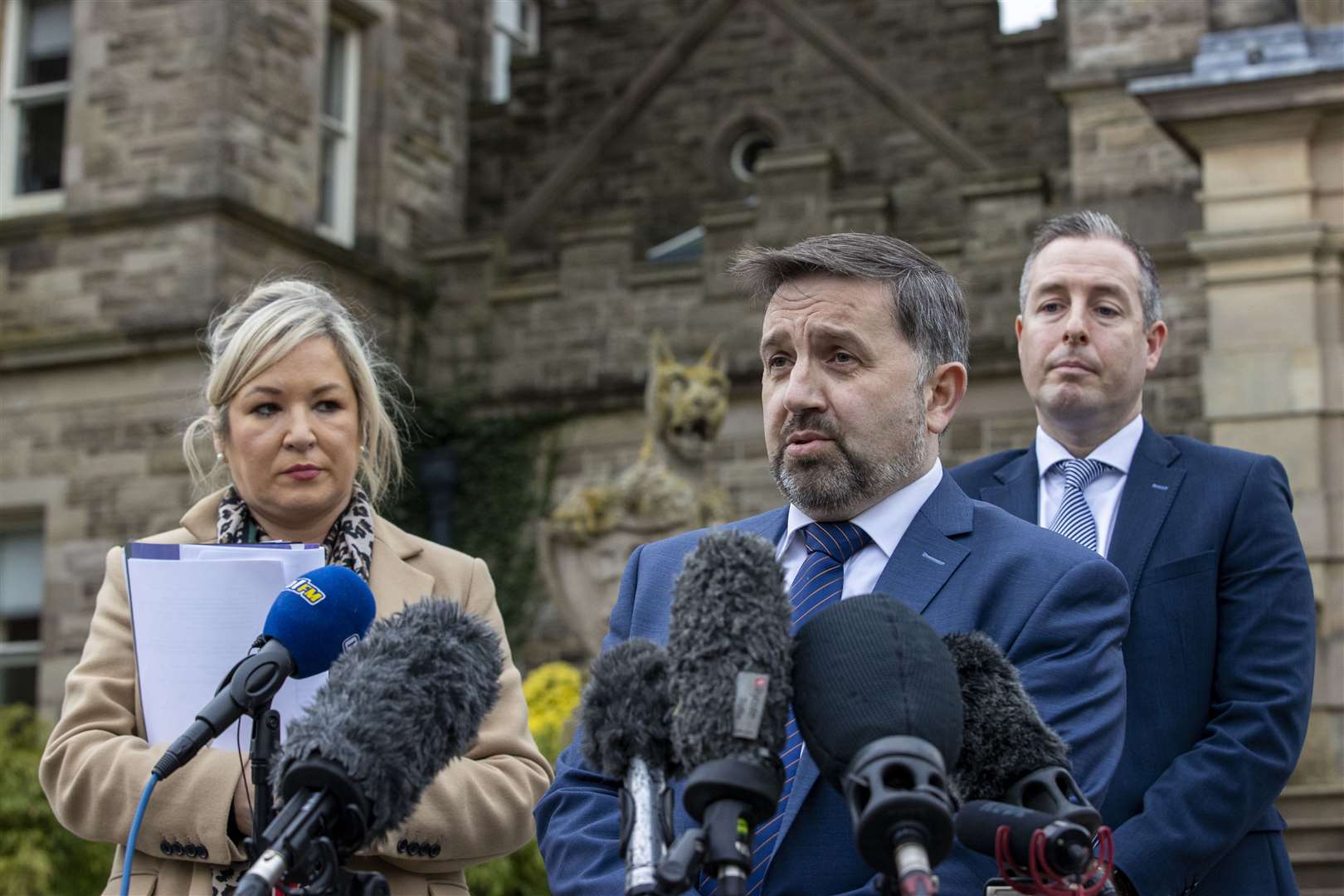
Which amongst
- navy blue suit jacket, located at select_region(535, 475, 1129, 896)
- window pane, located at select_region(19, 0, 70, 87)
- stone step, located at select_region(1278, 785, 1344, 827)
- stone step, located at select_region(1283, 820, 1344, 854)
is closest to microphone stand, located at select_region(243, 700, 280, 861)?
navy blue suit jacket, located at select_region(535, 475, 1129, 896)

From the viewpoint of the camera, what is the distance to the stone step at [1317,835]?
8680 millimetres

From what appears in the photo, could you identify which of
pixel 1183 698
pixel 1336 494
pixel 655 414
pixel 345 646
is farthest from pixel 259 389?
pixel 1336 494

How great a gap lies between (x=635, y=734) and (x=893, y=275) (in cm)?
103

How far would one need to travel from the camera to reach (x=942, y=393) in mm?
3057

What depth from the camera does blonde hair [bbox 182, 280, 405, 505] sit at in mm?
3645

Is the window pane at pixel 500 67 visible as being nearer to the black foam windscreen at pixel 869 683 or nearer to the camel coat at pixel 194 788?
the camel coat at pixel 194 788

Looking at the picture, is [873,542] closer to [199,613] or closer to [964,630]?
[964,630]

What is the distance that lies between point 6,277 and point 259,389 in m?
12.2

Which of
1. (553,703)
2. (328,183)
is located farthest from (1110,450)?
(328,183)

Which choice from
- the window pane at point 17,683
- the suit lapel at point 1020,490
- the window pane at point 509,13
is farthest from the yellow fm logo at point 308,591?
the window pane at point 509,13

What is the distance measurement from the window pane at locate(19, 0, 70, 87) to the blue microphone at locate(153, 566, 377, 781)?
45.4 feet

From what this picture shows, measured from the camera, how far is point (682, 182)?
18.1 metres

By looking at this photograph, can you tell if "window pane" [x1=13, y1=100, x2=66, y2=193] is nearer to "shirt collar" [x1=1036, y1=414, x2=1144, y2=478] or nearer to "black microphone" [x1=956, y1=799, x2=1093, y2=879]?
"shirt collar" [x1=1036, y1=414, x2=1144, y2=478]

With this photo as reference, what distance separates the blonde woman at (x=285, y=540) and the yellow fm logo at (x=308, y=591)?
59 cm
